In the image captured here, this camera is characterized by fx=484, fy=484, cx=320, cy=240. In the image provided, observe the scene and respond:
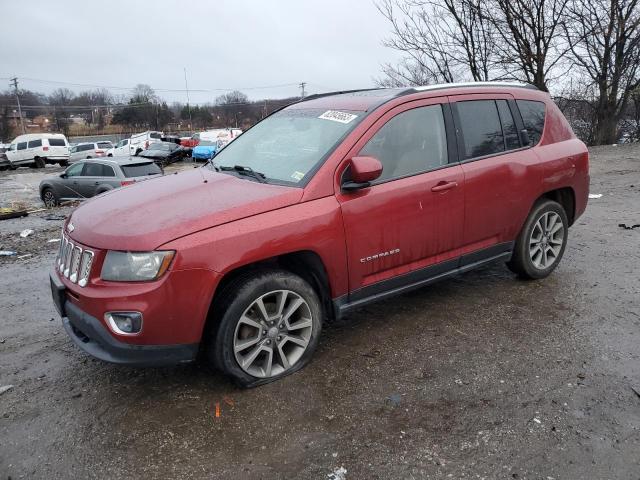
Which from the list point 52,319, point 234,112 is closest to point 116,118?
point 234,112

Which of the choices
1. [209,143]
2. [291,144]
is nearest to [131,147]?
[209,143]

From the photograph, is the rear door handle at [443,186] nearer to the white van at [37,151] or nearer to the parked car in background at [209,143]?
the parked car in background at [209,143]

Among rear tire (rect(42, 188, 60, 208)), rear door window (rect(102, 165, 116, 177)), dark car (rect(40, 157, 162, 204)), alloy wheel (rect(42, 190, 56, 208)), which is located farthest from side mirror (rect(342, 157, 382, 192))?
alloy wheel (rect(42, 190, 56, 208))

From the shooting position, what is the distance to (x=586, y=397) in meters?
2.86

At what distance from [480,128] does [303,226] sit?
1.95 m

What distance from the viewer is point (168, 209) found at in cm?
296

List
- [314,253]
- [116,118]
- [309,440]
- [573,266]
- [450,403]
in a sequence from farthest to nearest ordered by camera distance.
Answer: [116,118] < [573,266] < [314,253] < [450,403] < [309,440]

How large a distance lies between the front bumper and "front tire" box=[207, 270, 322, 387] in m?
0.21

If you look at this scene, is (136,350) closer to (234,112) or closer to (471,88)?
(471,88)

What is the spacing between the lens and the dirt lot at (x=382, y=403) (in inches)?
95.1

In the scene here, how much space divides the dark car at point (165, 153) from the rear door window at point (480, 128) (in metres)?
27.5

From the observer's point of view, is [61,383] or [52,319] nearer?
[61,383]

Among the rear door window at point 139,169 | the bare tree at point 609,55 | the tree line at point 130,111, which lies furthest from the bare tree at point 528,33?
the tree line at point 130,111

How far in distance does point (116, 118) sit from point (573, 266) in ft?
276
